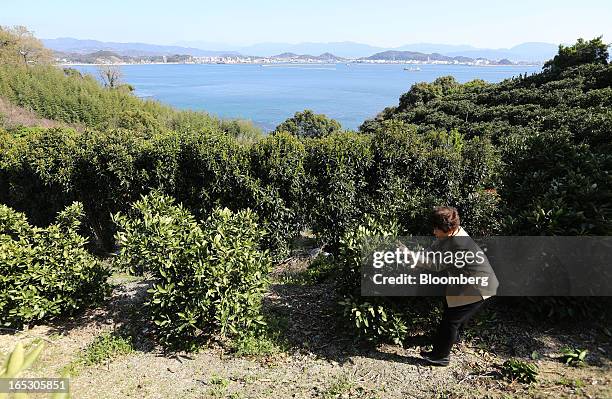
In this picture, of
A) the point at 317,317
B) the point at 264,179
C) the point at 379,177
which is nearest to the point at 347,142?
the point at 379,177

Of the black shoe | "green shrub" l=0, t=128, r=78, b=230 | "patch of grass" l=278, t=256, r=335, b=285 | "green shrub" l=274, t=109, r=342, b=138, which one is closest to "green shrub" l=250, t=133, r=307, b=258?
"patch of grass" l=278, t=256, r=335, b=285

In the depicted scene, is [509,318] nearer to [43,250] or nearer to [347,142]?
[347,142]

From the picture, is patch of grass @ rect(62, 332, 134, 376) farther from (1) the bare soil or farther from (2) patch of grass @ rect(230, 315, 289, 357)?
(2) patch of grass @ rect(230, 315, 289, 357)

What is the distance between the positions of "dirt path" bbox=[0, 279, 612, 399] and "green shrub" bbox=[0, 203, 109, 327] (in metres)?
0.35

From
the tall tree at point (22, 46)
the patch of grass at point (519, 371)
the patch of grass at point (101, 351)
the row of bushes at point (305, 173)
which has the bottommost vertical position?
the patch of grass at point (101, 351)

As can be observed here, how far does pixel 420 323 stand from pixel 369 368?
870mm

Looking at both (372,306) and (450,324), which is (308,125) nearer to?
(372,306)

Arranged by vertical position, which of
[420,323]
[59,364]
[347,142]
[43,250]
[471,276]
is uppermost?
[347,142]

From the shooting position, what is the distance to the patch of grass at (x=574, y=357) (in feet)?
12.5

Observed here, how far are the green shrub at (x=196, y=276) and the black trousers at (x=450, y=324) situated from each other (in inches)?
77.2

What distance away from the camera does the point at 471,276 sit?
371cm

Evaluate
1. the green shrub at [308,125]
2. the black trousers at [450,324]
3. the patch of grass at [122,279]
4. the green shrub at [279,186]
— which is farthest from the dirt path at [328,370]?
the green shrub at [308,125]

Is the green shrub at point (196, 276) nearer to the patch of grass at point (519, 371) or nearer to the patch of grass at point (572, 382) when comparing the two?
the patch of grass at point (519, 371)

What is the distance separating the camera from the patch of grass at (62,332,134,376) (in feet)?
14.3
